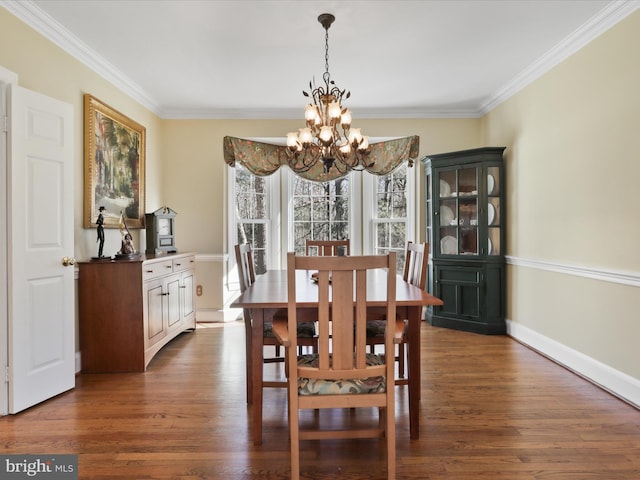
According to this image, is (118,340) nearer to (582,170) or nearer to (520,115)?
(582,170)

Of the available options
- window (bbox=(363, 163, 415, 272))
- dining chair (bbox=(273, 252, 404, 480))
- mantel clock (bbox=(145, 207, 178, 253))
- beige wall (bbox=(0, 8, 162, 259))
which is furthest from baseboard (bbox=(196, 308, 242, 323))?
dining chair (bbox=(273, 252, 404, 480))

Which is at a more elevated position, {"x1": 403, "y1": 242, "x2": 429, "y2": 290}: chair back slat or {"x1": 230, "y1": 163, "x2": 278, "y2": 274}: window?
{"x1": 230, "y1": 163, "x2": 278, "y2": 274}: window

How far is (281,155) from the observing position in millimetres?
5074

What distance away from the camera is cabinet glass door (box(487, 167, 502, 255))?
4.29 m

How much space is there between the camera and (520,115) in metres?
4.01

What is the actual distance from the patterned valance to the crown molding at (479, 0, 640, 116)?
1.13m

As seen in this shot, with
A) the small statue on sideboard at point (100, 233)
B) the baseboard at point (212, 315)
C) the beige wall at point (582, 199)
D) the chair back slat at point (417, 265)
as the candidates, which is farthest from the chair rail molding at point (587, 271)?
the small statue on sideboard at point (100, 233)

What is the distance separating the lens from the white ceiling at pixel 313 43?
8.80 ft

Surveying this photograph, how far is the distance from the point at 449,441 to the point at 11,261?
2.72m

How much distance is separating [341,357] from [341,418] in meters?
0.86

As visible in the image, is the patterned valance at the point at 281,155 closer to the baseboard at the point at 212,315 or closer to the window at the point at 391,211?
the window at the point at 391,211

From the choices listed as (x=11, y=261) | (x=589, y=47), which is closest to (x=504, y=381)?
(x=589, y=47)

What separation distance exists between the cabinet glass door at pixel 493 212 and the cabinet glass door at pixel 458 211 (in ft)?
0.43

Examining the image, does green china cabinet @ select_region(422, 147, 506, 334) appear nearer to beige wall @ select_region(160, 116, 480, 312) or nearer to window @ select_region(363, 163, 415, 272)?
window @ select_region(363, 163, 415, 272)
